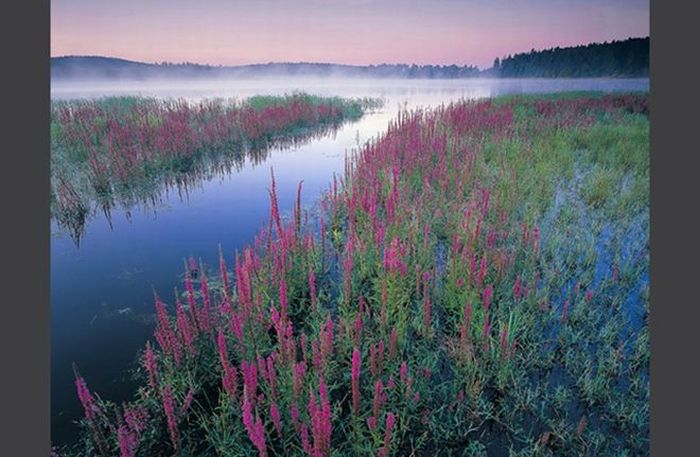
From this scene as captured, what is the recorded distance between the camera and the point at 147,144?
6969mm

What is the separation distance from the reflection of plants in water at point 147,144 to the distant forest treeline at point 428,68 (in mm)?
1526

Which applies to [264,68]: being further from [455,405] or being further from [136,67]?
[455,405]

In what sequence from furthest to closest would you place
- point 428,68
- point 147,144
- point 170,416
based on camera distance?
point 147,144, point 428,68, point 170,416

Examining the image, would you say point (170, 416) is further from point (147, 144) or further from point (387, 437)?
point (147, 144)


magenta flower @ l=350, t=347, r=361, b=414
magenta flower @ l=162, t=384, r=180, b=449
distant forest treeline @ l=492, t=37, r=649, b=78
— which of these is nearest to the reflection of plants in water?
magenta flower @ l=162, t=384, r=180, b=449

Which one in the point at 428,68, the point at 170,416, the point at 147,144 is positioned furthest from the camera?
the point at 147,144

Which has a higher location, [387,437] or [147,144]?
[147,144]

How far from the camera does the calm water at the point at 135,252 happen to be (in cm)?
279

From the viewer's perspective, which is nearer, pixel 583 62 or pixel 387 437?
pixel 387 437

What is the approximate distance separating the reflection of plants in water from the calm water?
0.30 meters

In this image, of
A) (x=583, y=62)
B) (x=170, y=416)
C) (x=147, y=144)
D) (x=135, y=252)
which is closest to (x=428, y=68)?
(x=583, y=62)

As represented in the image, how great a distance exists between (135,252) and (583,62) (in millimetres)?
5680

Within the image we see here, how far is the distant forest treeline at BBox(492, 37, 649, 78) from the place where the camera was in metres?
3.89

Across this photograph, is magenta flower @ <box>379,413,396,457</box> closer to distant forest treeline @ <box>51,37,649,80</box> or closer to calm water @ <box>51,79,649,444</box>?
calm water @ <box>51,79,649,444</box>
